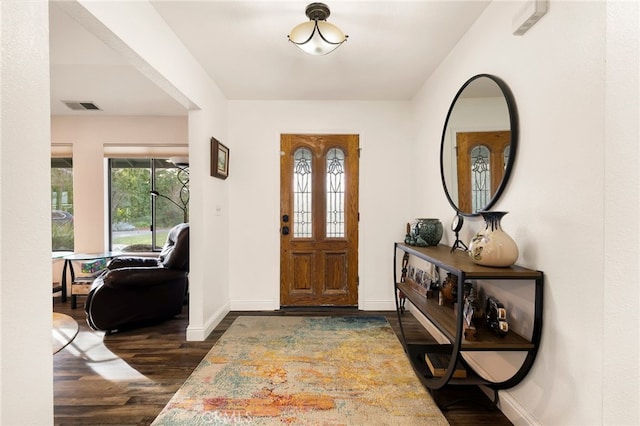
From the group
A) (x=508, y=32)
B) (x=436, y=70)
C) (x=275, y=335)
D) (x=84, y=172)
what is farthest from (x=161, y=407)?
(x=84, y=172)

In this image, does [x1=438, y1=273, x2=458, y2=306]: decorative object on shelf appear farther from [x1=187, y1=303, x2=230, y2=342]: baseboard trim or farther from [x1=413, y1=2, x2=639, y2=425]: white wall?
[x1=187, y1=303, x2=230, y2=342]: baseboard trim

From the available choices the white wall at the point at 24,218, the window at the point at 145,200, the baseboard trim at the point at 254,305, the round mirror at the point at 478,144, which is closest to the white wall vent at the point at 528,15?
the round mirror at the point at 478,144

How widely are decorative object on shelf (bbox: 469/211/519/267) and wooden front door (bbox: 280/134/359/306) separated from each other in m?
2.07

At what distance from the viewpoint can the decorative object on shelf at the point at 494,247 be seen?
5.12ft

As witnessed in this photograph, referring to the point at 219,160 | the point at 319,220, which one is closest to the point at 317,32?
the point at 219,160

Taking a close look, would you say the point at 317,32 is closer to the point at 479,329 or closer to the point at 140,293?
the point at 479,329

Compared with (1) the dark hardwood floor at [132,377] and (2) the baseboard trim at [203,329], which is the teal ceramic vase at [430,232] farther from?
(2) the baseboard trim at [203,329]

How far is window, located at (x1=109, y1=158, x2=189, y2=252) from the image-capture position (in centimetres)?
448

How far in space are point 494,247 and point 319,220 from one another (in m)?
2.32

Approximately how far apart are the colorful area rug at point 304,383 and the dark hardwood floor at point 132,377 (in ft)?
0.44

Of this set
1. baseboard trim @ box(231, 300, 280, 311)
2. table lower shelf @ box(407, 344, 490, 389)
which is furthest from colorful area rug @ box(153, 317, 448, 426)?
baseboard trim @ box(231, 300, 280, 311)

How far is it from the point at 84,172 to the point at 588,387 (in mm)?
5577

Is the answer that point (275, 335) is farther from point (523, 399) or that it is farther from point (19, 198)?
point (19, 198)

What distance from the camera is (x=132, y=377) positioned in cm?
221
